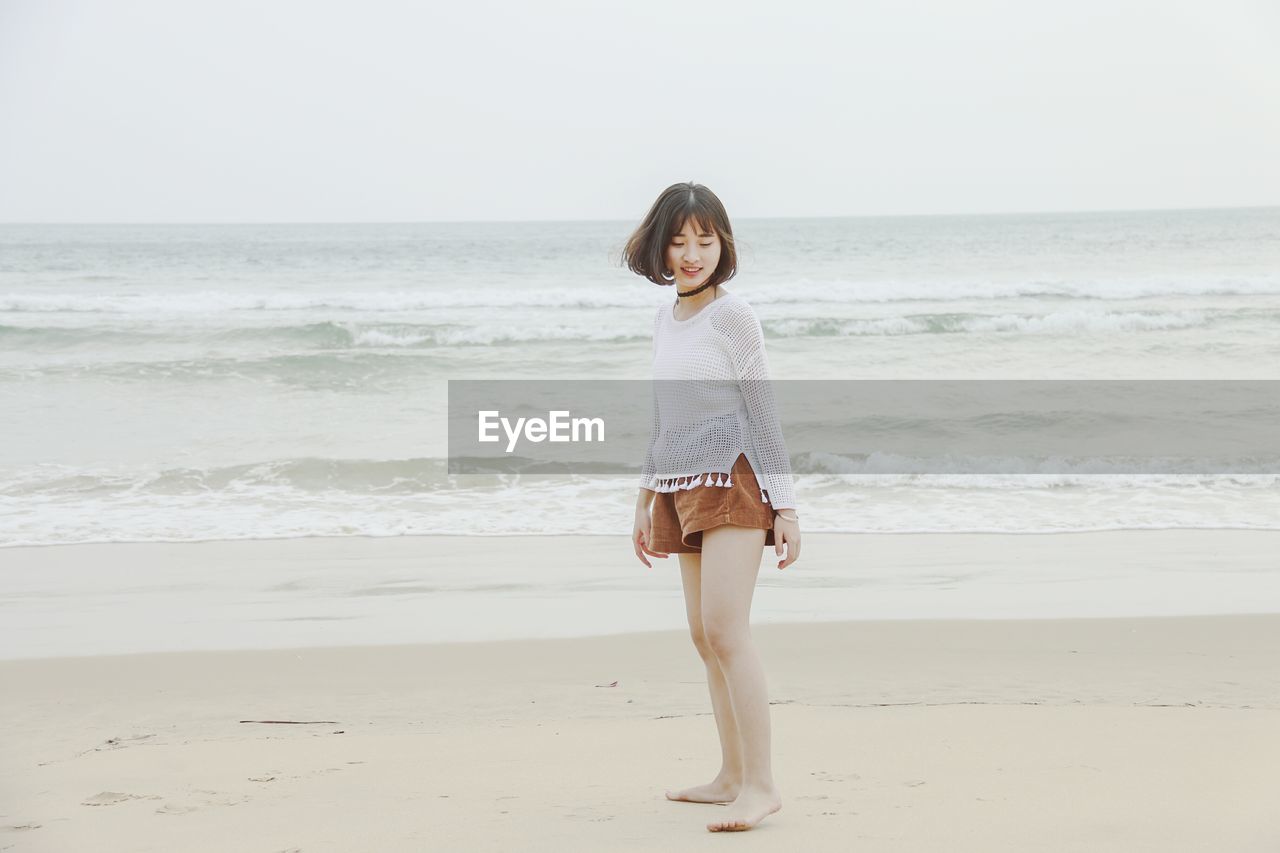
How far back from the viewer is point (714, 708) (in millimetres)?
2938

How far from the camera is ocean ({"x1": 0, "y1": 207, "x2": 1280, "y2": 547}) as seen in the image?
8.11 meters

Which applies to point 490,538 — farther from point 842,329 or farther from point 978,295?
point 978,295

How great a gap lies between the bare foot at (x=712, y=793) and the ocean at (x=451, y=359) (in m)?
1.39

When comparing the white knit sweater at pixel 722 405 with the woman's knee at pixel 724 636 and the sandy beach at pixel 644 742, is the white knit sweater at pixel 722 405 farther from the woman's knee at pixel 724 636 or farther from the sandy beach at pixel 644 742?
the sandy beach at pixel 644 742

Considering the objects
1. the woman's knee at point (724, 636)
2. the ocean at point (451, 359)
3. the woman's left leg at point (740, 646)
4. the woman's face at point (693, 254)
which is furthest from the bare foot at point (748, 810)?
the ocean at point (451, 359)

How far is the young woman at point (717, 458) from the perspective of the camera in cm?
269

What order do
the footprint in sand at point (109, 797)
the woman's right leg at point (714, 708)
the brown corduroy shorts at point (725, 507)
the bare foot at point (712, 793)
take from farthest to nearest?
1. the footprint in sand at point (109, 797)
2. the bare foot at point (712, 793)
3. the woman's right leg at point (714, 708)
4. the brown corduroy shorts at point (725, 507)

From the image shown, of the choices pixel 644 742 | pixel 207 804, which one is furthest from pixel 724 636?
pixel 207 804

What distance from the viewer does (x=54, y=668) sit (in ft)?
15.7

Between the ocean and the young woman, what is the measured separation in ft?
1.09

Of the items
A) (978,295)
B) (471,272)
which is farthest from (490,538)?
(471,272)

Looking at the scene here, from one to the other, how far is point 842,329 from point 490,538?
12781 mm

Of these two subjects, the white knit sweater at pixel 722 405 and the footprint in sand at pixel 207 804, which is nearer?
the white knit sweater at pixel 722 405

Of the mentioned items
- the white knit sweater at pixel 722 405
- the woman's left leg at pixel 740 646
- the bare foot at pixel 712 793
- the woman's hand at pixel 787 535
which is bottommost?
the bare foot at pixel 712 793
